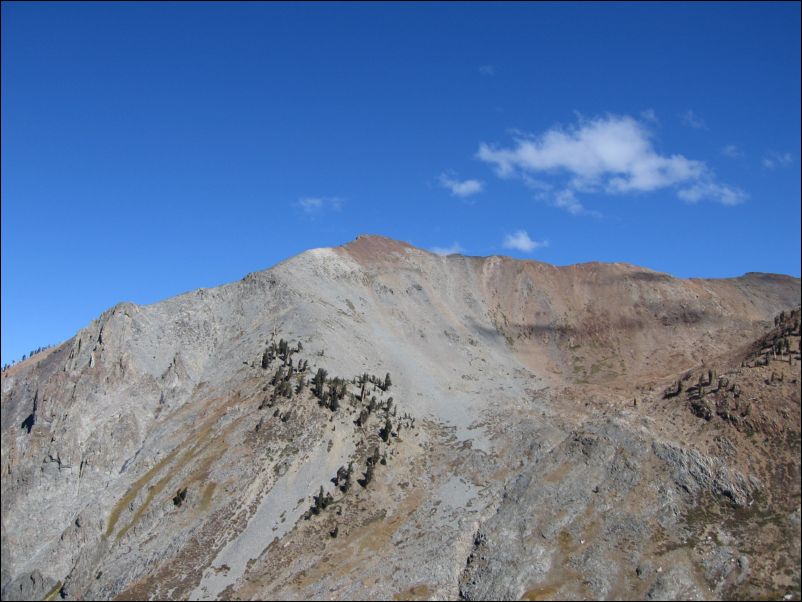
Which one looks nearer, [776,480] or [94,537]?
[776,480]

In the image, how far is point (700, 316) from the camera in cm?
13362

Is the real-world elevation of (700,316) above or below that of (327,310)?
below

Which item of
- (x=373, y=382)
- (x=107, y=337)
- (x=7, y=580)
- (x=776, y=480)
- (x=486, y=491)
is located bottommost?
(x=776, y=480)

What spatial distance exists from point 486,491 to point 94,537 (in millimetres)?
46851

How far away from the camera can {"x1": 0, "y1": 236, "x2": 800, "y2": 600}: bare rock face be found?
63.7 meters

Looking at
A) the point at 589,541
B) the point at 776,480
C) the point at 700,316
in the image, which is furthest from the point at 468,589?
the point at 700,316

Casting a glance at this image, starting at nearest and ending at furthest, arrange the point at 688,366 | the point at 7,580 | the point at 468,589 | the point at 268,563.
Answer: the point at 468,589
the point at 268,563
the point at 7,580
the point at 688,366

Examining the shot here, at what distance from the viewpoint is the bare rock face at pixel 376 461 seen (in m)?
63.7

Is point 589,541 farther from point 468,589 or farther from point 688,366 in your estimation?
point 688,366

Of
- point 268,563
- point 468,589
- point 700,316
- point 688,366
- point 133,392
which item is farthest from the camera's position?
point 700,316

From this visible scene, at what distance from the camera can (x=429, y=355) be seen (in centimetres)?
11762

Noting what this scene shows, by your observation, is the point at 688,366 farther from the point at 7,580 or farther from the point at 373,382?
the point at 7,580

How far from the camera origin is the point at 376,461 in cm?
8031

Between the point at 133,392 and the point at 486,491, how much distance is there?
5511 cm
